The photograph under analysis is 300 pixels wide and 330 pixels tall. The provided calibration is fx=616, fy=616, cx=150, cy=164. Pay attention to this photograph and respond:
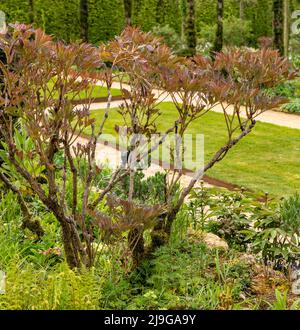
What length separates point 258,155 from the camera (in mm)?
10773

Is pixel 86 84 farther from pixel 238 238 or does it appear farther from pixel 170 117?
pixel 170 117

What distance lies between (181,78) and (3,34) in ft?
4.26

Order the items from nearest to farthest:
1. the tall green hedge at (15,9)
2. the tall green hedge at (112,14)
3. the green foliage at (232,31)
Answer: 1. the tall green hedge at (15,9)
2. the tall green hedge at (112,14)
3. the green foliage at (232,31)

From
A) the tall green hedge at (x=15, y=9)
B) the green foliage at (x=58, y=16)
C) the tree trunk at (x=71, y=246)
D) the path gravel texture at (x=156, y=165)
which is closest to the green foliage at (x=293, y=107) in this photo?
the path gravel texture at (x=156, y=165)

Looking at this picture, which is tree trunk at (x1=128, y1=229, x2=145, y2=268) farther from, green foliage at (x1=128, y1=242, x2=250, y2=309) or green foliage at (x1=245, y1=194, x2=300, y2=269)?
green foliage at (x1=245, y1=194, x2=300, y2=269)

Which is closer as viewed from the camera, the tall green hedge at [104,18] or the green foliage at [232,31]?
the green foliage at [232,31]

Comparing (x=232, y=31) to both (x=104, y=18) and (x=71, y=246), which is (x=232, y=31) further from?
(x=71, y=246)

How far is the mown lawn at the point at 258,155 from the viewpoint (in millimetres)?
8992

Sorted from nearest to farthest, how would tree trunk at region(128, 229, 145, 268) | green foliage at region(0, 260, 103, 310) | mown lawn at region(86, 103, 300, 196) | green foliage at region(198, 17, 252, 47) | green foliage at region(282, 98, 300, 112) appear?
green foliage at region(0, 260, 103, 310)
tree trunk at region(128, 229, 145, 268)
mown lawn at region(86, 103, 300, 196)
green foliage at region(282, 98, 300, 112)
green foliage at region(198, 17, 252, 47)

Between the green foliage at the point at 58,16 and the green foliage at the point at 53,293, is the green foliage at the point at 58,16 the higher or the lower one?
the higher one

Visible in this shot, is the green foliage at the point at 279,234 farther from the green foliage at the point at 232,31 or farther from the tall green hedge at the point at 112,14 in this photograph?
the green foliage at the point at 232,31

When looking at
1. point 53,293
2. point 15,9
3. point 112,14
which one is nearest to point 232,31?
point 112,14

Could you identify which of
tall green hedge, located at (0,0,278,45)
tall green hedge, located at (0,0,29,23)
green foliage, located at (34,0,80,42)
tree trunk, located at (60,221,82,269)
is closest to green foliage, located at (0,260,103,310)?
tree trunk, located at (60,221,82,269)

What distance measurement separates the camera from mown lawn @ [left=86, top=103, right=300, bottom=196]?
899 centimetres
